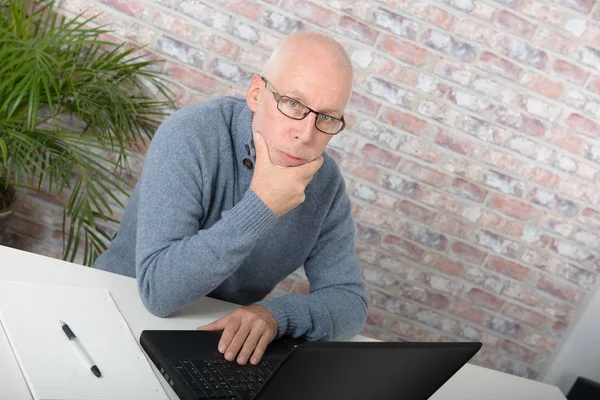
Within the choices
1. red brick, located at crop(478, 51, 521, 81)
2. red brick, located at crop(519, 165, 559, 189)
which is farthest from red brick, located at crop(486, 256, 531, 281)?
red brick, located at crop(478, 51, 521, 81)

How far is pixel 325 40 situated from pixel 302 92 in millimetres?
144

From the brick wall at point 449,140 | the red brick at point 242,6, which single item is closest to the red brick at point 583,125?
the brick wall at point 449,140

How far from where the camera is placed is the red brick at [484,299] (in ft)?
8.95

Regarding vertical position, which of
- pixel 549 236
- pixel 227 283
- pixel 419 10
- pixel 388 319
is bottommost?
pixel 388 319

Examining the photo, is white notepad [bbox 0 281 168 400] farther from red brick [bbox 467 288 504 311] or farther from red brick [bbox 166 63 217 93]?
red brick [bbox 467 288 504 311]

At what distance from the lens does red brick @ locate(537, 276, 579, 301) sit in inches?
106

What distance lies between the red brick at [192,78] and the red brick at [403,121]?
0.63 meters

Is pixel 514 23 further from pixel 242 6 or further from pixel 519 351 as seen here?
pixel 519 351

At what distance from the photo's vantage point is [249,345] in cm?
122

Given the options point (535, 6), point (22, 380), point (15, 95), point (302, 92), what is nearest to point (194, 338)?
point (22, 380)

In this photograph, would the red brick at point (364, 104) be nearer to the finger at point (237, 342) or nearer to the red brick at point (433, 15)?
the red brick at point (433, 15)

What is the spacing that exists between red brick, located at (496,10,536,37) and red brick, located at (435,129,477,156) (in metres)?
0.43

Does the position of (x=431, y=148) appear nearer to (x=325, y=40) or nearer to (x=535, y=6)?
(x=535, y=6)

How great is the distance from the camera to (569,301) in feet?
8.96
